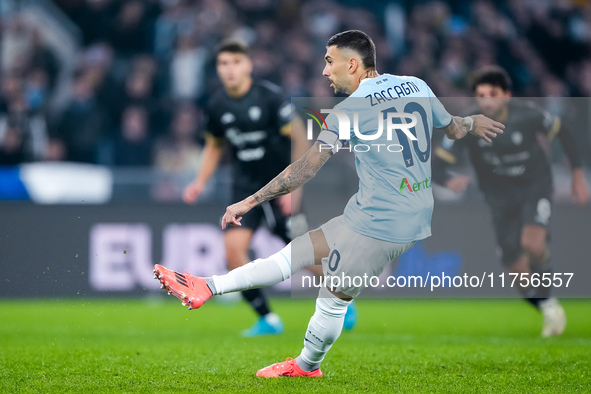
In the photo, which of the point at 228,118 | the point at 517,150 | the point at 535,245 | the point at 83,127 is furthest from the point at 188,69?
the point at 535,245

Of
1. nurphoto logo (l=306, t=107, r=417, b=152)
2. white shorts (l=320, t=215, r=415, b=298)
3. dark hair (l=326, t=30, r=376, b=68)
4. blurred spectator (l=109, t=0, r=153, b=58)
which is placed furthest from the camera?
blurred spectator (l=109, t=0, r=153, b=58)

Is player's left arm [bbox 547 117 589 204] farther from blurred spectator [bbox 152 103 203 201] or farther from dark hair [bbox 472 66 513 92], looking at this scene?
blurred spectator [bbox 152 103 203 201]

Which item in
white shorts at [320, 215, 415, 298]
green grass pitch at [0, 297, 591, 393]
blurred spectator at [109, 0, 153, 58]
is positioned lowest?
green grass pitch at [0, 297, 591, 393]

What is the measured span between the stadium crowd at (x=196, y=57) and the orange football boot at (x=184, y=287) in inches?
299

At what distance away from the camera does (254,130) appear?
7.95 m

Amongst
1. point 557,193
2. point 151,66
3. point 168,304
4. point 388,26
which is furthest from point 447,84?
point 168,304

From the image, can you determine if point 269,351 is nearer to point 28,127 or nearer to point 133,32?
point 28,127

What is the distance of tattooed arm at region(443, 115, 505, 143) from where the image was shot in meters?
5.20

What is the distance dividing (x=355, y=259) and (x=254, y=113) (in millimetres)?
3438

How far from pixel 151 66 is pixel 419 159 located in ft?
29.8

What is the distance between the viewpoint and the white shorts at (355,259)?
15.6 feet

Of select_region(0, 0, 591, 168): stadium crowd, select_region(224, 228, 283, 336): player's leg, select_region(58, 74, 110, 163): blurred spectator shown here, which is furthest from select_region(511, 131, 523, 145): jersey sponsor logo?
select_region(58, 74, 110, 163): blurred spectator

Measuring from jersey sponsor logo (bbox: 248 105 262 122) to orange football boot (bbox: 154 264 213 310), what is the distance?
3.36 metres

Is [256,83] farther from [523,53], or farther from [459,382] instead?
[523,53]
